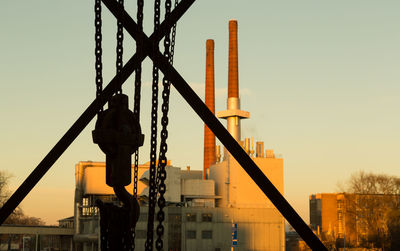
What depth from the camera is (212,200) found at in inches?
2542

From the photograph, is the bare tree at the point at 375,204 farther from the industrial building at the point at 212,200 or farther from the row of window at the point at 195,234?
the row of window at the point at 195,234

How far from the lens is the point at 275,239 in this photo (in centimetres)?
5847

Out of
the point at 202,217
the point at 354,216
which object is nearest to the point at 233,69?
the point at 202,217

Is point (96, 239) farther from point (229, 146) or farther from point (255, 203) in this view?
point (229, 146)

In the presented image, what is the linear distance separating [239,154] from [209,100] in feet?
202

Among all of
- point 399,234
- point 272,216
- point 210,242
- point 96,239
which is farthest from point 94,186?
point 399,234

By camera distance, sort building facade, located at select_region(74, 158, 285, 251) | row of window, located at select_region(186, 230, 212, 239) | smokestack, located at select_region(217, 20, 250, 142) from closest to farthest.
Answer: building facade, located at select_region(74, 158, 285, 251), row of window, located at select_region(186, 230, 212, 239), smokestack, located at select_region(217, 20, 250, 142)

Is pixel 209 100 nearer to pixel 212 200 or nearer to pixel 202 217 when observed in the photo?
pixel 212 200

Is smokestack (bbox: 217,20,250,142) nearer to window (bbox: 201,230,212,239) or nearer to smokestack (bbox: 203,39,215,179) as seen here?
smokestack (bbox: 203,39,215,179)

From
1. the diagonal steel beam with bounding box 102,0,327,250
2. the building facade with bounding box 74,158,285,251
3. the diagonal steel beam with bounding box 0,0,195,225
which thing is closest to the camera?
the diagonal steel beam with bounding box 102,0,327,250

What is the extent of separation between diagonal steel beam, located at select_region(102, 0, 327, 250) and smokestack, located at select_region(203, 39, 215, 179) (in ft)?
198

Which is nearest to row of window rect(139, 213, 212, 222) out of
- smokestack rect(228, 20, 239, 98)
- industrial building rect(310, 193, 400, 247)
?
smokestack rect(228, 20, 239, 98)

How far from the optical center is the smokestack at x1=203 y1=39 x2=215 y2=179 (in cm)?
6862

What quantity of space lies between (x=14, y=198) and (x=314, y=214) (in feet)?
282
